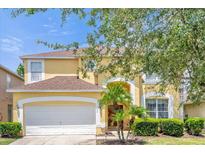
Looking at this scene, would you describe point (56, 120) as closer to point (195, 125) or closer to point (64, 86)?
point (64, 86)

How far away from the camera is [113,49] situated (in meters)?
6.94

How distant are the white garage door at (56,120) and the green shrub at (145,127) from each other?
1.82 meters

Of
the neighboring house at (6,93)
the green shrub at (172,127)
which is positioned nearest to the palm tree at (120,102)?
the green shrub at (172,127)

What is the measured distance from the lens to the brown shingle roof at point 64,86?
494 inches

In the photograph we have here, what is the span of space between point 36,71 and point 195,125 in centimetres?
696

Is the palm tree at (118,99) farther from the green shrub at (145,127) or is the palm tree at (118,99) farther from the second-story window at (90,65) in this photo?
the second-story window at (90,65)

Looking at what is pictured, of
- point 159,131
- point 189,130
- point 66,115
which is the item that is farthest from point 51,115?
point 189,130

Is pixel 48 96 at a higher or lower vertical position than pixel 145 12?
lower

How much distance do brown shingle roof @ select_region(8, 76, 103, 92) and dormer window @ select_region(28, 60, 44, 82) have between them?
3.40 feet

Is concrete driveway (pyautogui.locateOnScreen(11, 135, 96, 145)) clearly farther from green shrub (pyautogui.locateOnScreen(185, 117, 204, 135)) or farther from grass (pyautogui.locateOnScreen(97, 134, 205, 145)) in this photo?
green shrub (pyautogui.locateOnScreen(185, 117, 204, 135))

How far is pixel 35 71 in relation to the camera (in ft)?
46.9

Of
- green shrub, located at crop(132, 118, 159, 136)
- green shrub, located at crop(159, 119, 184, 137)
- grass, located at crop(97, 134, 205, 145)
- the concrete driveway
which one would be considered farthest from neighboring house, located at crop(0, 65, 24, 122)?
green shrub, located at crop(159, 119, 184, 137)
